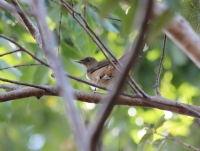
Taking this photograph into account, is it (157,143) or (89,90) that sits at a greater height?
(89,90)

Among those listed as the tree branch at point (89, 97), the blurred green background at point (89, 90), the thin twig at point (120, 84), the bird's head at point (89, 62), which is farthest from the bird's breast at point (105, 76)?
the thin twig at point (120, 84)

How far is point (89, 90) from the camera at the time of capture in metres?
6.78

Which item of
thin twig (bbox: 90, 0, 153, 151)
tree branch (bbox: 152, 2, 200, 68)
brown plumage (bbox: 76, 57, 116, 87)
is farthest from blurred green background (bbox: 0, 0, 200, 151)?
thin twig (bbox: 90, 0, 153, 151)

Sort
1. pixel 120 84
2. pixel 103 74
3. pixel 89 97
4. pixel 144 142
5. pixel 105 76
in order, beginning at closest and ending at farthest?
pixel 120 84 < pixel 89 97 < pixel 144 142 < pixel 105 76 < pixel 103 74

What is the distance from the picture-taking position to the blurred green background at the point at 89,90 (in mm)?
4426

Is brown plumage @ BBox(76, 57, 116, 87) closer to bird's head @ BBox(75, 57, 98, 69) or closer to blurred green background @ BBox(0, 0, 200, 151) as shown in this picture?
blurred green background @ BBox(0, 0, 200, 151)

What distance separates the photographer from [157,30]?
5.19 ft

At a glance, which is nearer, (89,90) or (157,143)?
(157,143)

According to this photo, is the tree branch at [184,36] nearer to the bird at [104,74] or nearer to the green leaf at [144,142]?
the green leaf at [144,142]

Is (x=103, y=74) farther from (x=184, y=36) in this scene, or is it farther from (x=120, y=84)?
(x=120, y=84)

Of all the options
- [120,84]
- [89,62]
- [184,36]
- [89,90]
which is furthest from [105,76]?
[120,84]

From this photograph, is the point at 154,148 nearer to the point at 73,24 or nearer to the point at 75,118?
the point at 73,24

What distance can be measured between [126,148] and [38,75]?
2.19 meters

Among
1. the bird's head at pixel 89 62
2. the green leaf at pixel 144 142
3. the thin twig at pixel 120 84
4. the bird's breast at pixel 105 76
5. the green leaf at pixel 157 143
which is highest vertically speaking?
the bird's head at pixel 89 62
